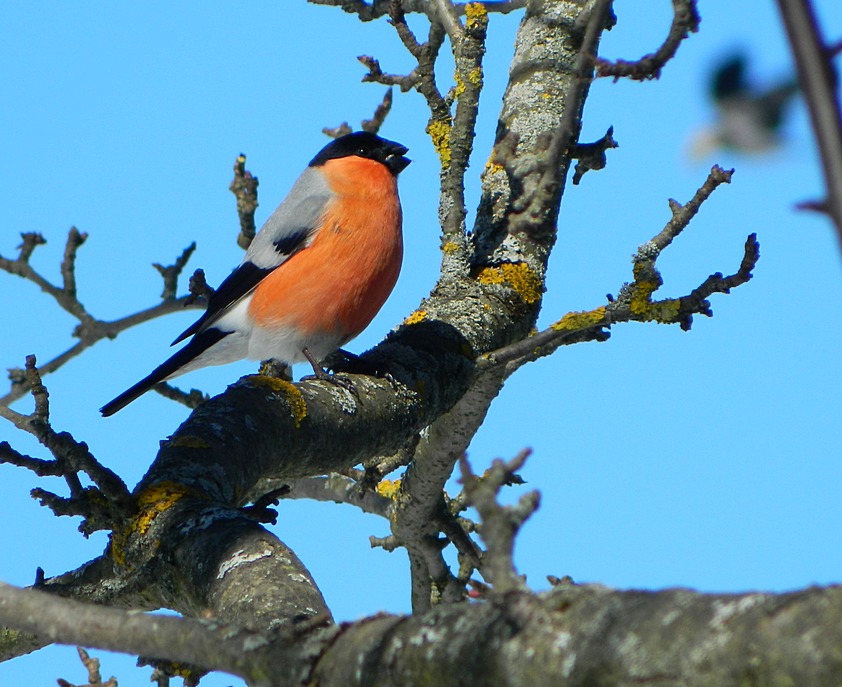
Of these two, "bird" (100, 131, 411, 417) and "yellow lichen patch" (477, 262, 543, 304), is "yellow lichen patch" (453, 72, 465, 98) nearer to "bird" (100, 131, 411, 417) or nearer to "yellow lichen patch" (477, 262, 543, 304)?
"yellow lichen patch" (477, 262, 543, 304)

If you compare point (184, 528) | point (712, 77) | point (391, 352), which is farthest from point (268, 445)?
point (712, 77)

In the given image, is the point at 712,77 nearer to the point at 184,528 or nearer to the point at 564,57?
the point at 184,528

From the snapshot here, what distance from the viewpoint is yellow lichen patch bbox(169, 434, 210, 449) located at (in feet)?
8.84

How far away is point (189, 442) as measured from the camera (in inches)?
106

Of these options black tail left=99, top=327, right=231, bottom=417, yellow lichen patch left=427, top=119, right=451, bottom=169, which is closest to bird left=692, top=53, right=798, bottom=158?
yellow lichen patch left=427, top=119, right=451, bottom=169

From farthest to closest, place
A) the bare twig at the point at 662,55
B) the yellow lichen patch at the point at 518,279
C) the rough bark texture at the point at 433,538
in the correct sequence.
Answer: the yellow lichen patch at the point at 518,279, the bare twig at the point at 662,55, the rough bark texture at the point at 433,538

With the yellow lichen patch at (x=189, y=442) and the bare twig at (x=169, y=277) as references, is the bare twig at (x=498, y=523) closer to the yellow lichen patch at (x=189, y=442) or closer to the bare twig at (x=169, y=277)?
the yellow lichen patch at (x=189, y=442)

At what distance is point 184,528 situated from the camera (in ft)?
7.88

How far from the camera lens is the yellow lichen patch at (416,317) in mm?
3779

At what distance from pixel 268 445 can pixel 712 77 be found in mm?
2290

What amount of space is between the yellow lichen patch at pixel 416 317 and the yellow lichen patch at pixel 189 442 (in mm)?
1258

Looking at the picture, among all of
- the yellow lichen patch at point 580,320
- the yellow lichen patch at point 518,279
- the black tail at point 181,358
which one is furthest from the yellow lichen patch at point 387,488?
the yellow lichen patch at point 580,320

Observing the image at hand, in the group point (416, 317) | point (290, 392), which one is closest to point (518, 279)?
point (416, 317)

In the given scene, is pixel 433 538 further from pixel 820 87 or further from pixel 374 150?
pixel 820 87
